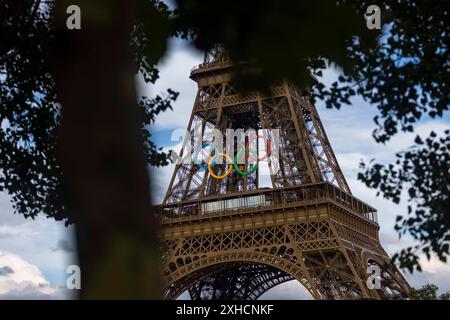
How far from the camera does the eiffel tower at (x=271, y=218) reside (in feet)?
128

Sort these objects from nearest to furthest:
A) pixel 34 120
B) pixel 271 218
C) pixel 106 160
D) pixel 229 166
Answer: pixel 106 160 < pixel 34 120 < pixel 271 218 < pixel 229 166

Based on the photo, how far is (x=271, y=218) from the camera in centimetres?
4181

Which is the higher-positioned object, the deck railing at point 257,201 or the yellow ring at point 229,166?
the yellow ring at point 229,166

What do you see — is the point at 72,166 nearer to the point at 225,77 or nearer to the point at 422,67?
the point at 422,67

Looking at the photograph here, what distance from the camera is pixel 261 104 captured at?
4684 cm

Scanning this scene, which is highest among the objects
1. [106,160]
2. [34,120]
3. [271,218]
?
[271,218]

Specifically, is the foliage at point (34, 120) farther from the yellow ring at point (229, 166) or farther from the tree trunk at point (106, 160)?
the yellow ring at point (229, 166)

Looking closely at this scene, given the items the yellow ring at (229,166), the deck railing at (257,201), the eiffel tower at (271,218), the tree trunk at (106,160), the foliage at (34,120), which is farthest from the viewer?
the yellow ring at (229,166)

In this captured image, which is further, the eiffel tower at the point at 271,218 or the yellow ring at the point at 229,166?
the yellow ring at the point at 229,166

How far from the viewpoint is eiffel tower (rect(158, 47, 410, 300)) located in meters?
39.0

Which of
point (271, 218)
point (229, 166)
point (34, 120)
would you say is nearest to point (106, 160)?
point (34, 120)

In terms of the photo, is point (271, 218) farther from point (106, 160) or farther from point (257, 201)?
point (106, 160)

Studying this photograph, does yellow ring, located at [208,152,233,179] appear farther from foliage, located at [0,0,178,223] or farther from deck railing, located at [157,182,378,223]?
foliage, located at [0,0,178,223]

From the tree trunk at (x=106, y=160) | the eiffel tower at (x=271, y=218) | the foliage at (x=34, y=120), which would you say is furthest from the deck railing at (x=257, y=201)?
the tree trunk at (x=106, y=160)
